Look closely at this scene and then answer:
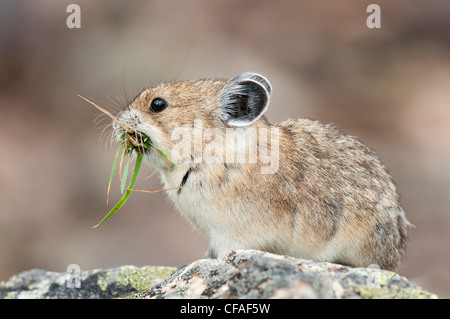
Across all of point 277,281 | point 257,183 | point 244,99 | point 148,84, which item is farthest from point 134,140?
point 148,84

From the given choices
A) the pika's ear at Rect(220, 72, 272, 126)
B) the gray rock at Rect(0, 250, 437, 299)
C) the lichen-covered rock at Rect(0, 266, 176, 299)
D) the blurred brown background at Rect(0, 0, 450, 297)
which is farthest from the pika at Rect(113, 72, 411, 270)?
the blurred brown background at Rect(0, 0, 450, 297)

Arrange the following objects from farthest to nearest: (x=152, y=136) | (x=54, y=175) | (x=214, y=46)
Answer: (x=214, y=46) < (x=54, y=175) < (x=152, y=136)

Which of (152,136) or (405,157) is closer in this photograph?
(152,136)

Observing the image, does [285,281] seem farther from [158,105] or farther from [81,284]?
[81,284]

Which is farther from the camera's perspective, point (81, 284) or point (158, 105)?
point (81, 284)

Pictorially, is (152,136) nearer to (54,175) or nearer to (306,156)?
(306,156)
